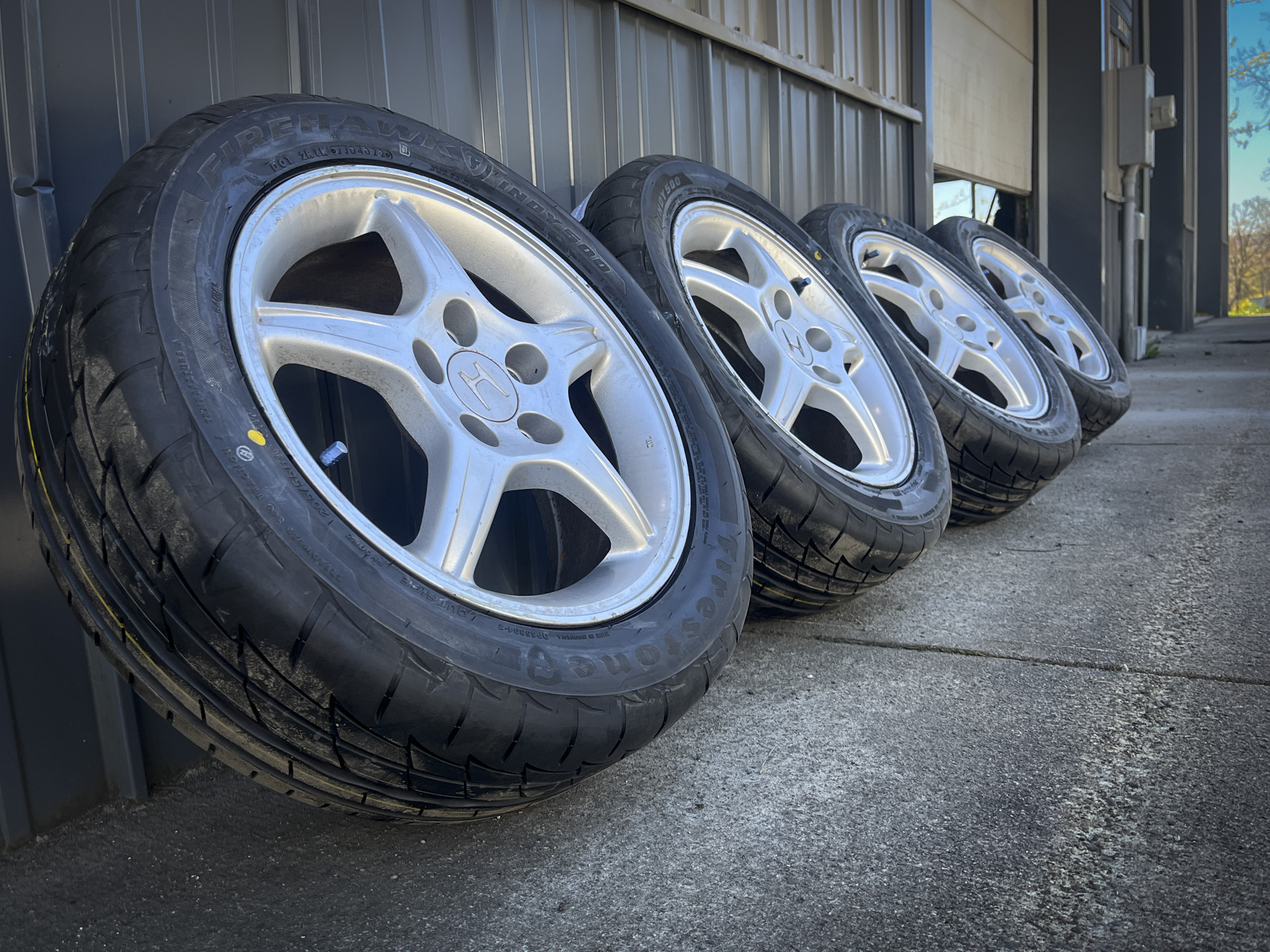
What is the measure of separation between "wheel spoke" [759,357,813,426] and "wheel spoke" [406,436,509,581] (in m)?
1.10

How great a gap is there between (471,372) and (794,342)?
1274mm

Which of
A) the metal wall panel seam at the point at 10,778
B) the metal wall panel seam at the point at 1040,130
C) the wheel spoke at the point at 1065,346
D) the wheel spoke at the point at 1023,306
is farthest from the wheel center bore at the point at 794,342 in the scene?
the metal wall panel seam at the point at 1040,130

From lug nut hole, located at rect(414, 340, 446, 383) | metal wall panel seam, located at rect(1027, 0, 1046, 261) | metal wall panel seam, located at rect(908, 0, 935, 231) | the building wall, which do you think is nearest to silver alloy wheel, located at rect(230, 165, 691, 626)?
lug nut hole, located at rect(414, 340, 446, 383)

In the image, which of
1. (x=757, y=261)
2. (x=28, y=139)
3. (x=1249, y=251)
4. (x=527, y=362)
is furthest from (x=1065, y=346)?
(x=1249, y=251)

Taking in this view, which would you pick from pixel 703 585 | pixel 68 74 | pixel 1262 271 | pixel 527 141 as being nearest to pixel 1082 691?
pixel 703 585

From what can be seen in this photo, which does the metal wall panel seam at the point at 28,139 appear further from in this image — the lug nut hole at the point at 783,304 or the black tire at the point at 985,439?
the black tire at the point at 985,439

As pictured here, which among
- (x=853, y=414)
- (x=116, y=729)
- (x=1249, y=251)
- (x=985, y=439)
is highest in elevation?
(x=1249, y=251)

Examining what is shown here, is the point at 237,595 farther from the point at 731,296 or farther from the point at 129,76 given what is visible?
the point at 731,296

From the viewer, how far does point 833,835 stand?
1.44 metres

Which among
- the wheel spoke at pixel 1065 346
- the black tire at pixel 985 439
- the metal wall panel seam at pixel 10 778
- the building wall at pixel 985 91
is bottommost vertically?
the metal wall panel seam at pixel 10 778

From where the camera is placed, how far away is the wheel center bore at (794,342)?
8.87 ft

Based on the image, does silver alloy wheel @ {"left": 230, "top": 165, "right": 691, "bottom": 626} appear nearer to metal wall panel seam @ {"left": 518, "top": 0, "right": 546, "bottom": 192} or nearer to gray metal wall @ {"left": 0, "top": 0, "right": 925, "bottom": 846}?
gray metal wall @ {"left": 0, "top": 0, "right": 925, "bottom": 846}

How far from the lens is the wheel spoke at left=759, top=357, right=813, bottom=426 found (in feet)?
8.29

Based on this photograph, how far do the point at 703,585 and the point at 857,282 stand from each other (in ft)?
6.50
